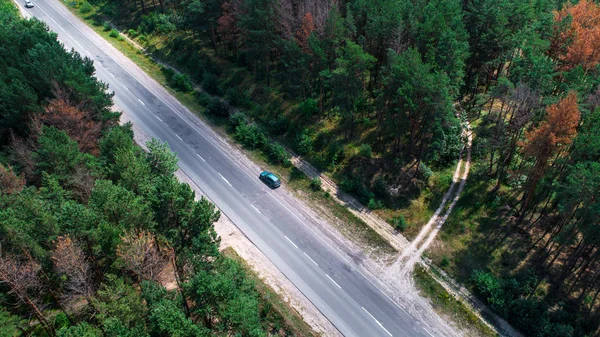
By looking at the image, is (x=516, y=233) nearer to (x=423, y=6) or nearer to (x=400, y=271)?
(x=400, y=271)

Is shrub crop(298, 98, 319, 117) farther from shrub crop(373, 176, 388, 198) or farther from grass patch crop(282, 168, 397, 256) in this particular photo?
shrub crop(373, 176, 388, 198)

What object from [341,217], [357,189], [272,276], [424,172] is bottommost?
[272,276]

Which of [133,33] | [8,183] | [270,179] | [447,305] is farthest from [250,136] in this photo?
[133,33]

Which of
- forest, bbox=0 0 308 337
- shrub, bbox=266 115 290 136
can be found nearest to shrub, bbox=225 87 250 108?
shrub, bbox=266 115 290 136

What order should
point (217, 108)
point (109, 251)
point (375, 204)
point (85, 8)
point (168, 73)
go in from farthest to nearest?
1. point (85, 8)
2. point (168, 73)
3. point (217, 108)
4. point (375, 204)
5. point (109, 251)

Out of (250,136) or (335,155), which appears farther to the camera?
(250,136)

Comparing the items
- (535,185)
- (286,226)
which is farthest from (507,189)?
(286,226)

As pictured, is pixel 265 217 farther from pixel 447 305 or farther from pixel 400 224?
pixel 447 305
